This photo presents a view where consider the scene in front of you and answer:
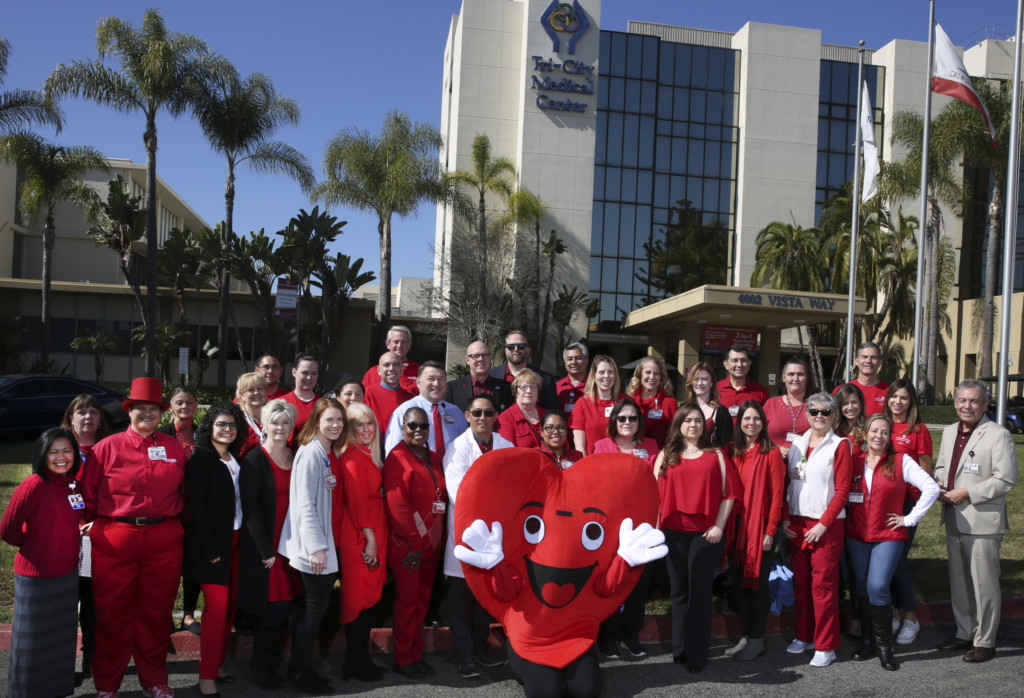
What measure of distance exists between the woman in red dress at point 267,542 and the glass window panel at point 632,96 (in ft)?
122

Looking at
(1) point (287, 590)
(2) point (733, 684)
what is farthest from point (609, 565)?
(1) point (287, 590)

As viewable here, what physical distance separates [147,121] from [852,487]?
76.1ft

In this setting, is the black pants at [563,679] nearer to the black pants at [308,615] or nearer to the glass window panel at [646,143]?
the black pants at [308,615]

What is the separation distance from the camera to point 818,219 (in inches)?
1570

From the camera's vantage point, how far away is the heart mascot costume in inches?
172

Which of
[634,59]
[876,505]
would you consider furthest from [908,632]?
[634,59]

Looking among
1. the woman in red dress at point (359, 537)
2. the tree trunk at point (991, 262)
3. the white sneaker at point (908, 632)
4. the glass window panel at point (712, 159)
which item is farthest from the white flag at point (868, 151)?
the woman in red dress at point (359, 537)

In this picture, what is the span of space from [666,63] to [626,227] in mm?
8698

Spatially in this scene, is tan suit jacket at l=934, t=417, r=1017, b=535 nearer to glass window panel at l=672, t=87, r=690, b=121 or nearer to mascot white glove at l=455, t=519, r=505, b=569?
mascot white glove at l=455, t=519, r=505, b=569

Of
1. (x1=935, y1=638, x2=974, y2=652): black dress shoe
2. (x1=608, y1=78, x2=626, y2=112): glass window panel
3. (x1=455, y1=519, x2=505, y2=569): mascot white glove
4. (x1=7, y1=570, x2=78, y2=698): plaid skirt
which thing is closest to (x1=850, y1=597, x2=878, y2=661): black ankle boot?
(x1=935, y1=638, x2=974, y2=652): black dress shoe

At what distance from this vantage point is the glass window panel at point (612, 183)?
38.7m

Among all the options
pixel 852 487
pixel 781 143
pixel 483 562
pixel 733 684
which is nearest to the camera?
pixel 483 562

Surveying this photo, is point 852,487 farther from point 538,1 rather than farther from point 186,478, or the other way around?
point 538,1

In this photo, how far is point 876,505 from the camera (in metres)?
5.43
